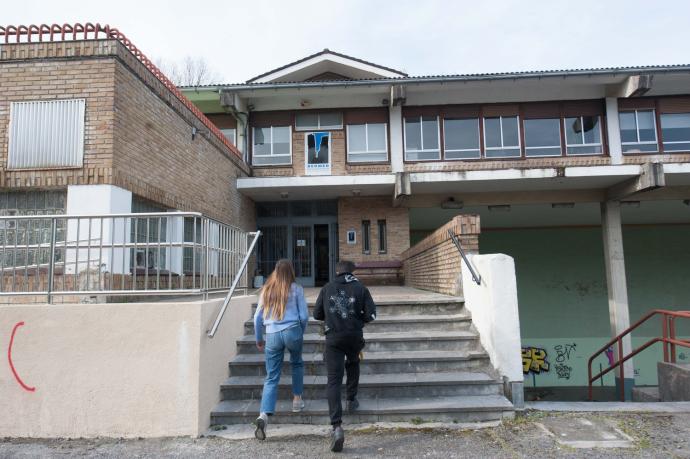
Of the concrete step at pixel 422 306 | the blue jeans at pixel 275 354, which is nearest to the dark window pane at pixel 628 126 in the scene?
the concrete step at pixel 422 306

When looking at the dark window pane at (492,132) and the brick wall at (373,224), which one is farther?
the brick wall at (373,224)

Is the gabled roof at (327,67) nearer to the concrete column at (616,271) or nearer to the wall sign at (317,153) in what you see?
the wall sign at (317,153)

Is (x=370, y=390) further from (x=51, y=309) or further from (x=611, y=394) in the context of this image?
(x=611, y=394)

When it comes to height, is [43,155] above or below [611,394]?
above

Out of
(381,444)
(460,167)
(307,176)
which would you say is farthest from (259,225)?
(381,444)

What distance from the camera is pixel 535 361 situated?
1712 centimetres

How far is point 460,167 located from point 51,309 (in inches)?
457

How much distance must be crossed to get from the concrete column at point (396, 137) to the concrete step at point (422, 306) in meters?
7.98

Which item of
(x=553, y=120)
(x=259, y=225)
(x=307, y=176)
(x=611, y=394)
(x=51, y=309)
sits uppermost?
(x=553, y=120)

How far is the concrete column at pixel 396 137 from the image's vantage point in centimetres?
1394

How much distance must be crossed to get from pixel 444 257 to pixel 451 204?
7.33m

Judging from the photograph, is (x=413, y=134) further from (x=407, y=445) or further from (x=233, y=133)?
(x=407, y=445)

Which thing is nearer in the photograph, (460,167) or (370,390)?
(370,390)

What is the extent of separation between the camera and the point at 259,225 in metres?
15.3
